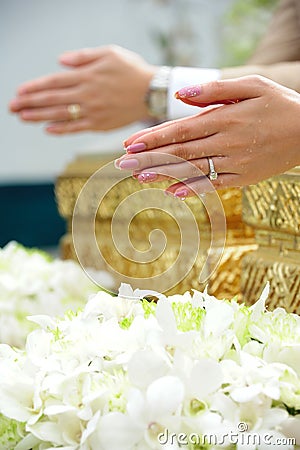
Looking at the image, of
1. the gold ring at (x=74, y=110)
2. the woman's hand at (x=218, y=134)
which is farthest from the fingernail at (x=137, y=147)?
the gold ring at (x=74, y=110)

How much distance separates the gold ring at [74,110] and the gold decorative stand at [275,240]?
20.2 inches

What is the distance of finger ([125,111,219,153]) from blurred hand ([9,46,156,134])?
64 cm

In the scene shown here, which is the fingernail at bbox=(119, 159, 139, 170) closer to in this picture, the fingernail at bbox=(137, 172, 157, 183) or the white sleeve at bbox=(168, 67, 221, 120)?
the fingernail at bbox=(137, 172, 157, 183)

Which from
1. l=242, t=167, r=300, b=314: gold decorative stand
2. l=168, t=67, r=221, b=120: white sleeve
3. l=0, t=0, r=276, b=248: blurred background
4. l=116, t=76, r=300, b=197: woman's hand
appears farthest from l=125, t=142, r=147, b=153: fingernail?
l=0, t=0, r=276, b=248: blurred background

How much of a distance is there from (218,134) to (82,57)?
2.29 feet

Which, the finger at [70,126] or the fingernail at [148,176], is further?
the finger at [70,126]

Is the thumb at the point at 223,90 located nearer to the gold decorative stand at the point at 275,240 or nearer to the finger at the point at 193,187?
the finger at the point at 193,187

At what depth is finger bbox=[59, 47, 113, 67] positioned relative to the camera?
1.30 metres

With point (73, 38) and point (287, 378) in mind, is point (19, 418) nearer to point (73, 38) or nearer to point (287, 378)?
point (287, 378)

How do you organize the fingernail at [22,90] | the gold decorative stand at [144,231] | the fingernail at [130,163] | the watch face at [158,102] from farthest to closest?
the fingernail at [22,90], the watch face at [158,102], the gold decorative stand at [144,231], the fingernail at [130,163]

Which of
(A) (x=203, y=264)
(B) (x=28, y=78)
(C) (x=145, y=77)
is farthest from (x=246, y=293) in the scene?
(B) (x=28, y=78)

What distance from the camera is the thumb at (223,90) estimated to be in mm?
637

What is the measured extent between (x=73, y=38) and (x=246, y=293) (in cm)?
269

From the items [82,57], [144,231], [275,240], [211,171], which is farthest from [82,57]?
[211,171]
